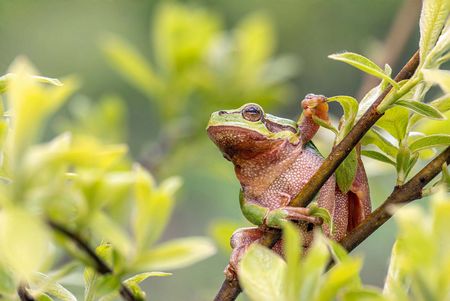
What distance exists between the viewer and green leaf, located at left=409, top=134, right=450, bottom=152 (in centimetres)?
119

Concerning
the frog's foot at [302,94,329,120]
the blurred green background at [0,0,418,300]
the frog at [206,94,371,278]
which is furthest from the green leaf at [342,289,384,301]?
the blurred green background at [0,0,418,300]

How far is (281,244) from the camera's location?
1532 mm

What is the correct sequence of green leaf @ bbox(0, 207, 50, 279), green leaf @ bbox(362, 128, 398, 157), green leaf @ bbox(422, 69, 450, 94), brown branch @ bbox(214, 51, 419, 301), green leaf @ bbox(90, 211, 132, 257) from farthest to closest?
green leaf @ bbox(362, 128, 398, 157) → brown branch @ bbox(214, 51, 419, 301) → green leaf @ bbox(422, 69, 450, 94) → green leaf @ bbox(90, 211, 132, 257) → green leaf @ bbox(0, 207, 50, 279)

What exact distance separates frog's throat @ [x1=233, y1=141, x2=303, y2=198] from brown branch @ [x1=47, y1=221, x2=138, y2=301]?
623mm

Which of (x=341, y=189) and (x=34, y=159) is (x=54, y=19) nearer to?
(x=341, y=189)

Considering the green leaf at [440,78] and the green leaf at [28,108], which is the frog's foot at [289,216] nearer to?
the green leaf at [440,78]

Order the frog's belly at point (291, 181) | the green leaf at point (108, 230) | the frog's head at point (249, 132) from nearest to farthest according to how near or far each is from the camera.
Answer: the green leaf at point (108, 230) → the frog's belly at point (291, 181) → the frog's head at point (249, 132)

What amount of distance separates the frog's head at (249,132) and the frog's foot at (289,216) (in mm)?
297

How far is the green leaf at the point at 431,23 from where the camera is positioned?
1.12 metres

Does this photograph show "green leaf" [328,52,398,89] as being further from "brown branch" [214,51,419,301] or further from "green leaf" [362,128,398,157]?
"green leaf" [362,128,398,157]

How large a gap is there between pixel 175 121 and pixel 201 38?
301 millimetres

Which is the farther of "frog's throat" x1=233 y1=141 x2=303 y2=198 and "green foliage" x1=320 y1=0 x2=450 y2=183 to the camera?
"frog's throat" x1=233 y1=141 x2=303 y2=198

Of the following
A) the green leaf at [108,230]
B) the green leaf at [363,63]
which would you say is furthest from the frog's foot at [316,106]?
the green leaf at [108,230]

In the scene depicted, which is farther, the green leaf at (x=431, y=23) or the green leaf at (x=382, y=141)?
the green leaf at (x=382, y=141)
